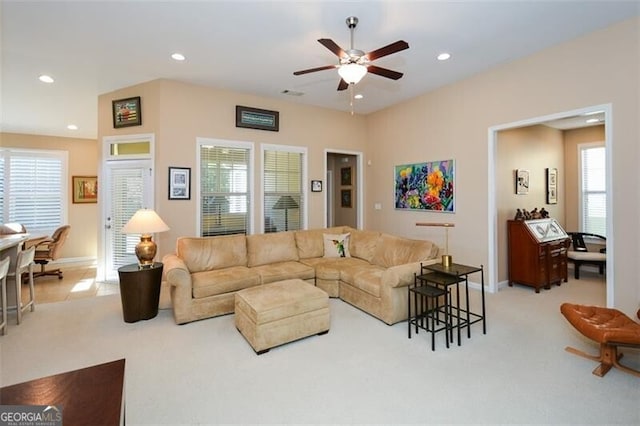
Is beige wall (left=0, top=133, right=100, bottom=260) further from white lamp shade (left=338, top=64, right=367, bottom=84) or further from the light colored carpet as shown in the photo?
white lamp shade (left=338, top=64, right=367, bottom=84)

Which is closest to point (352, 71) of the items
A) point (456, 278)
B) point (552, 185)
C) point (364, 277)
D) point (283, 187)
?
point (456, 278)

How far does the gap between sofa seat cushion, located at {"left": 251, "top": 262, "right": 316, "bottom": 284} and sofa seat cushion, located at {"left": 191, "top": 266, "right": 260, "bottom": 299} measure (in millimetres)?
109

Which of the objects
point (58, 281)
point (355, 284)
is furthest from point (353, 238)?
point (58, 281)

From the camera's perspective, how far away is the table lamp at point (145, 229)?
3.48m

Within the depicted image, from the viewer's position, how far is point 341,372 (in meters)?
2.44

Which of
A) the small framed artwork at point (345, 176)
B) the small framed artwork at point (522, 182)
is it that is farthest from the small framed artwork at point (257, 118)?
the small framed artwork at point (522, 182)

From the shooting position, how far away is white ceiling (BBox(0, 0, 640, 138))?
9.35ft

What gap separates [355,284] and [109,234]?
4123mm

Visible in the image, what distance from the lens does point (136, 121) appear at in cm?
469

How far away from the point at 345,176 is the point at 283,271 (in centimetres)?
395

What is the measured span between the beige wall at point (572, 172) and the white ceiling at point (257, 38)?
3.13 m

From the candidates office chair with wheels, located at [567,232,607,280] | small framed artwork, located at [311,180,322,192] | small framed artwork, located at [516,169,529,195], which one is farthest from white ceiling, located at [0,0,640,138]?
office chair with wheels, located at [567,232,607,280]

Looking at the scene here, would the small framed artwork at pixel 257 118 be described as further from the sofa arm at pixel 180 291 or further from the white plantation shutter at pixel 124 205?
the sofa arm at pixel 180 291

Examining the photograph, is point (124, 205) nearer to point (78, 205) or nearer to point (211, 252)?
point (211, 252)
